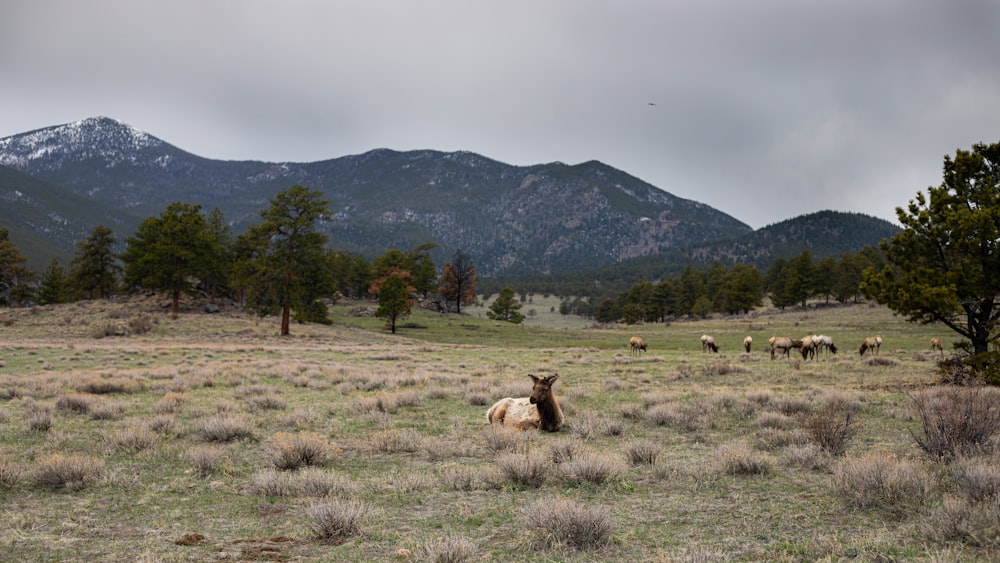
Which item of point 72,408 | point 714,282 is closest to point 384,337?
point 72,408

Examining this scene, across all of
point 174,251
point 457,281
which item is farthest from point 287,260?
point 457,281

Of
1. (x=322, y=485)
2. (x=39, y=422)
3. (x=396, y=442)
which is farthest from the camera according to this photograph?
(x=39, y=422)

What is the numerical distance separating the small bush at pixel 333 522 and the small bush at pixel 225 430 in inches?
224

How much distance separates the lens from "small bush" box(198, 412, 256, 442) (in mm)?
10219

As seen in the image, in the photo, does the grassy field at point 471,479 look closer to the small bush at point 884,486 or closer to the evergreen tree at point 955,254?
the small bush at point 884,486

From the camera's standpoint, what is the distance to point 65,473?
7.18 meters

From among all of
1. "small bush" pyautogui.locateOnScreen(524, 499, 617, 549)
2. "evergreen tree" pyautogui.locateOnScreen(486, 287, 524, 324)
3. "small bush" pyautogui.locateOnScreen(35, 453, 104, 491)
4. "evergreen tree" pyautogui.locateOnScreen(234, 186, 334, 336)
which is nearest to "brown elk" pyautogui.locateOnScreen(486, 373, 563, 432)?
"small bush" pyautogui.locateOnScreen(524, 499, 617, 549)

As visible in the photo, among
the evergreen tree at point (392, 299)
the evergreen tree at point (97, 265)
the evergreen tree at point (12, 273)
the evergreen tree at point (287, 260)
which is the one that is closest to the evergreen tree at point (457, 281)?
the evergreen tree at point (392, 299)

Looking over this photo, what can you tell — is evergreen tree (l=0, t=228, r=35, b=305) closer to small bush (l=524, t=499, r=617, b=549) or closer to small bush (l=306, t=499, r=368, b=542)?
small bush (l=306, t=499, r=368, b=542)

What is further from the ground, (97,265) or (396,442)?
(97,265)

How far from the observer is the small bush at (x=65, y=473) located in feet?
23.4

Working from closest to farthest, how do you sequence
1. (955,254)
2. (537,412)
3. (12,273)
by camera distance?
(537,412) < (955,254) < (12,273)

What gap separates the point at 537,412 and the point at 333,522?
651 centimetres

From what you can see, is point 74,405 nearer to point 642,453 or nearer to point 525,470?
point 525,470
